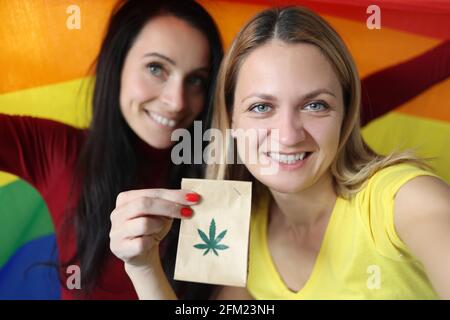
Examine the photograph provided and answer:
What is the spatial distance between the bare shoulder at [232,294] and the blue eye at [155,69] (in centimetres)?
54

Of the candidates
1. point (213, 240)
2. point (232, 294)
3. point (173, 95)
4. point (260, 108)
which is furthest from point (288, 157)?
point (232, 294)

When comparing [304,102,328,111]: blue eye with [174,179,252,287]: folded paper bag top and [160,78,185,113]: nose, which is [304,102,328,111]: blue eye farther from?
[160,78,185,113]: nose

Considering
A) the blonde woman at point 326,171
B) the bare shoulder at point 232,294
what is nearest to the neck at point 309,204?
the blonde woman at point 326,171

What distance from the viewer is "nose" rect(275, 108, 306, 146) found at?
0.90 m

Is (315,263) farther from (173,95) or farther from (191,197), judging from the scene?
(173,95)

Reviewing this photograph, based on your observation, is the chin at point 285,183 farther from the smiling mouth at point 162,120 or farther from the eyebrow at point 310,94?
the smiling mouth at point 162,120

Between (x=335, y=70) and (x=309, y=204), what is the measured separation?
29cm

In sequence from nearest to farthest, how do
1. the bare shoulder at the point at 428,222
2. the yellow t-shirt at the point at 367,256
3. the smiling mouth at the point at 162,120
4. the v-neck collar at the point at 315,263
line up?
the bare shoulder at the point at 428,222 < the yellow t-shirt at the point at 367,256 < the v-neck collar at the point at 315,263 < the smiling mouth at the point at 162,120

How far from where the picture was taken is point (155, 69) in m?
1.10

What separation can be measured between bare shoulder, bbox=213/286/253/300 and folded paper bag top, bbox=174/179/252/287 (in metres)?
0.28

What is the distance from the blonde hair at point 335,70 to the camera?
93cm

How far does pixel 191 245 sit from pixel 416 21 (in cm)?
72

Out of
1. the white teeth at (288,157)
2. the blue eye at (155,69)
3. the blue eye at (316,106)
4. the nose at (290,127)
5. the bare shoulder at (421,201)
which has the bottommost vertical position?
the bare shoulder at (421,201)

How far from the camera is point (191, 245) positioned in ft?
3.07
